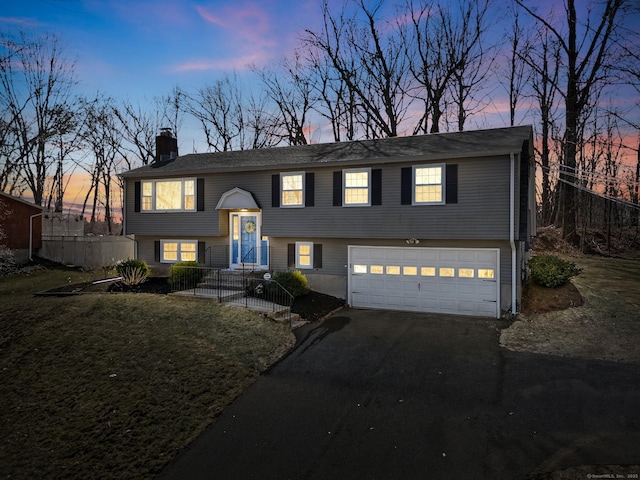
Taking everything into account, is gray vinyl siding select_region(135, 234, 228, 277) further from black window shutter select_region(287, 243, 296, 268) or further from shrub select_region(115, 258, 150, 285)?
black window shutter select_region(287, 243, 296, 268)

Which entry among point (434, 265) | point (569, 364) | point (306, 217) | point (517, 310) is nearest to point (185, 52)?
point (306, 217)

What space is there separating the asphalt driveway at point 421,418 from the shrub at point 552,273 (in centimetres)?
510

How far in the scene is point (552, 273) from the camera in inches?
524

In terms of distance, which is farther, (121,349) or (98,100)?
(98,100)

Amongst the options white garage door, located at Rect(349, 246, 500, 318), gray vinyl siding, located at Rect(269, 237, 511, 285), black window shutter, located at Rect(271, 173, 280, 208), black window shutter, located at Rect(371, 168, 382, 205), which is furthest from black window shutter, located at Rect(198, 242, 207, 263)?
black window shutter, located at Rect(371, 168, 382, 205)

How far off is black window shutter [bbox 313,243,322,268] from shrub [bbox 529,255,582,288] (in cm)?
858

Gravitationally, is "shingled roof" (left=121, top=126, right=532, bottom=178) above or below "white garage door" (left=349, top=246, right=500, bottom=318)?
above

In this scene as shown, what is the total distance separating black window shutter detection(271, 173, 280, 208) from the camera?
1526 centimetres

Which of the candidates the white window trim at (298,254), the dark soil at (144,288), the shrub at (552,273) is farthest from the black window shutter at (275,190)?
the shrub at (552,273)

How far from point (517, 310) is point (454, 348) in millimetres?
4140

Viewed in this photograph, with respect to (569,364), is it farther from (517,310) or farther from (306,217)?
(306,217)

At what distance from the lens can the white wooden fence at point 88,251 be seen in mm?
21250

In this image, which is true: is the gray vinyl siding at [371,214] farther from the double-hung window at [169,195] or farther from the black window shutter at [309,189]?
the double-hung window at [169,195]

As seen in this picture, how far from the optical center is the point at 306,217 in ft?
48.3
